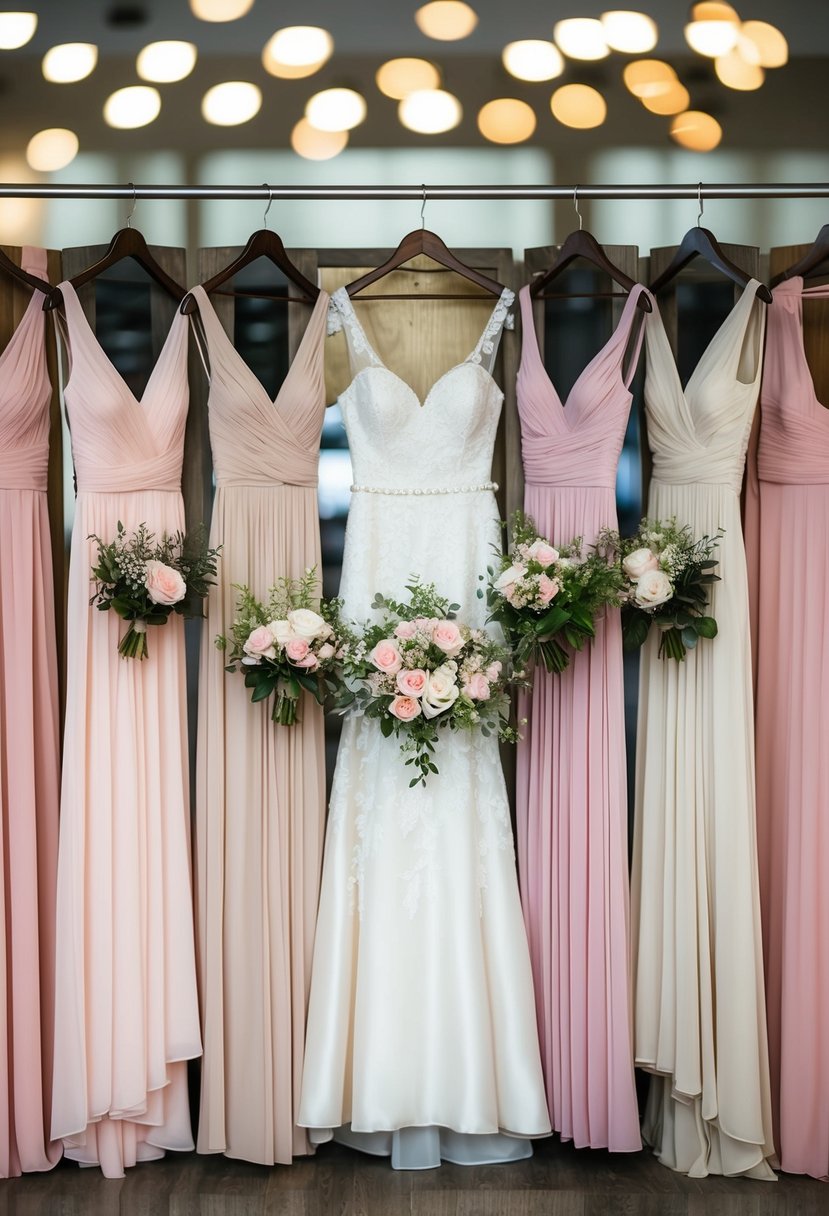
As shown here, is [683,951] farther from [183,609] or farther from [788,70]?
[788,70]

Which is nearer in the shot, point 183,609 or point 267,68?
point 183,609

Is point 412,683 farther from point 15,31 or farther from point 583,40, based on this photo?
point 15,31

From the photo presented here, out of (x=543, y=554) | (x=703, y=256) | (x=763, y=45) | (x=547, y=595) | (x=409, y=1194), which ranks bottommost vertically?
(x=409, y=1194)

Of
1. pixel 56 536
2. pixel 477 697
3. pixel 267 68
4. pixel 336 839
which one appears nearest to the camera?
pixel 477 697

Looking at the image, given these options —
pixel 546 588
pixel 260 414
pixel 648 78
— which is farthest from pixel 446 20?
pixel 546 588

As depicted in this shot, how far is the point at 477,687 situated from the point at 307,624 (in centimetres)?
50

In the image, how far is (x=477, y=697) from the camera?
3.00 metres

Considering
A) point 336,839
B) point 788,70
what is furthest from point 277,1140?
point 788,70

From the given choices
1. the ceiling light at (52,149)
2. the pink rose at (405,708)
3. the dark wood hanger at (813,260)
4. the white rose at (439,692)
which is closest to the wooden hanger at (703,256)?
the dark wood hanger at (813,260)

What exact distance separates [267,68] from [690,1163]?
3.77m

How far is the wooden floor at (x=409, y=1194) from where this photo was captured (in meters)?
2.96

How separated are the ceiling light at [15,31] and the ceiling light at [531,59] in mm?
1664

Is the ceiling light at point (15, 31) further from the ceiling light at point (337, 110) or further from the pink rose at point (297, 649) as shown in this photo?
the pink rose at point (297, 649)

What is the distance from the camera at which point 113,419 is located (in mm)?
3125
